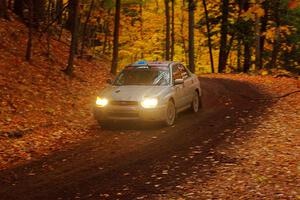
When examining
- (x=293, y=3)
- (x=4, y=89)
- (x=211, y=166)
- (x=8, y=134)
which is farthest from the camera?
(x=4, y=89)

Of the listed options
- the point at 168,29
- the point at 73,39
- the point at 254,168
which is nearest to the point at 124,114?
the point at 254,168

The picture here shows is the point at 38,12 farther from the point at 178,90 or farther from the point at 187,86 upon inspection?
the point at 178,90

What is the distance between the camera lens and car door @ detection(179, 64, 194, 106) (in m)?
14.1

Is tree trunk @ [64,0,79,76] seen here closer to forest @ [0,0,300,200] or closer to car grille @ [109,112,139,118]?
forest @ [0,0,300,200]

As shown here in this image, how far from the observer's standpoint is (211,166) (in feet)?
28.9

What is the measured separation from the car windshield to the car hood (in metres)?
0.39

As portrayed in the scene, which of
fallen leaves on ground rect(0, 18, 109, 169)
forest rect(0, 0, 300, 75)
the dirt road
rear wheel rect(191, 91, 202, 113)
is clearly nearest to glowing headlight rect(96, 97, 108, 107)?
the dirt road

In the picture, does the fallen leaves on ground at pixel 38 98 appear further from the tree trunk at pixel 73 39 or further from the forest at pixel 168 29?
the forest at pixel 168 29

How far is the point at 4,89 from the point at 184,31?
115ft

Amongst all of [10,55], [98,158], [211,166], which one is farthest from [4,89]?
[211,166]

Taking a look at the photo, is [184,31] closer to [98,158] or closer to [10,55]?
[10,55]

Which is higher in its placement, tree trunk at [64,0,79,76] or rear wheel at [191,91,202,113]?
tree trunk at [64,0,79,76]

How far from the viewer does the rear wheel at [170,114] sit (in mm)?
12627

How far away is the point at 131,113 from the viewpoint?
39.4 ft
